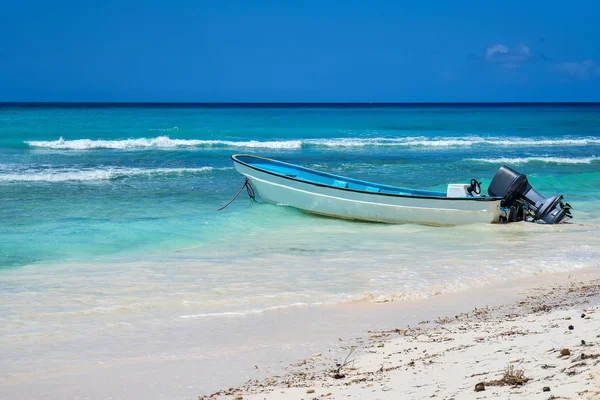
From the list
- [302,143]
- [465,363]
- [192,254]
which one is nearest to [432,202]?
[192,254]

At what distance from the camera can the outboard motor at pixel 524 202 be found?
12.4m

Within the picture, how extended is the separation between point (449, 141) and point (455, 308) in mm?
29507

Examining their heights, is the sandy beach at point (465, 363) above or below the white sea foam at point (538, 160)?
below

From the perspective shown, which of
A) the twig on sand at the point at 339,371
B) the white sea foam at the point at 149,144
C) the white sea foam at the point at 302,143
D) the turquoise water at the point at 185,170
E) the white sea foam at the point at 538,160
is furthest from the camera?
the white sea foam at the point at 302,143

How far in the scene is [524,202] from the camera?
41.5ft

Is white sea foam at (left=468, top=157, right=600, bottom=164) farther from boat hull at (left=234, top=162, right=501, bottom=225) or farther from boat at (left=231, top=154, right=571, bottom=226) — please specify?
boat hull at (left=234, top=162, right=501, bottom=225)

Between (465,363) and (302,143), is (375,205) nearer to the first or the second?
(465,363)

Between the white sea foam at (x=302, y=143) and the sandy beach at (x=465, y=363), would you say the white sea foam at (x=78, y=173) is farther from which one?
the sandy beach at (x=465, y=363)

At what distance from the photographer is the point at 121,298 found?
765 cm

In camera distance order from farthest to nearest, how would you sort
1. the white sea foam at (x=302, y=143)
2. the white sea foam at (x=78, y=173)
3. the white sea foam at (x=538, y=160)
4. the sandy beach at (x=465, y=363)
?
the white sea foam at (x=302, y=143)
the white sea foam at (x=538, y=160)
the white sea foam at (x=78, y=173)
the sandy beach at (x=465, y=363)

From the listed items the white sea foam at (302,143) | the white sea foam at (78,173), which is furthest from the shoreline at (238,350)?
the white sea foam at (302,143)

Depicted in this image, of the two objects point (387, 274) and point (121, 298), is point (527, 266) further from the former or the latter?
point (121, 298)

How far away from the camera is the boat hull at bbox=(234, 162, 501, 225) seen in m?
12.5

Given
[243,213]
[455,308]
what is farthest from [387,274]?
[243,213]
